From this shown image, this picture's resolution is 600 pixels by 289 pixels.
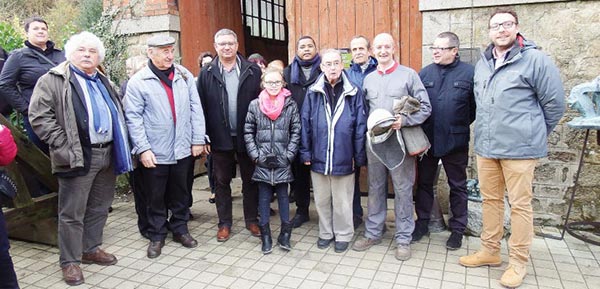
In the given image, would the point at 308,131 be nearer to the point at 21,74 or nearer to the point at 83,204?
the point at 83,204

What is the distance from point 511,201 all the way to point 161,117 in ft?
9.55

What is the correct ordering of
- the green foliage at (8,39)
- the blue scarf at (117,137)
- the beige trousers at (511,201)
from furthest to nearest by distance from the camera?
the green foliage at (8,39) < the blue scarf at (117,137) < the beige trousers at (511,201)

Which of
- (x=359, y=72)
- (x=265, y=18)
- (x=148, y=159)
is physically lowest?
(x=148, y=159)

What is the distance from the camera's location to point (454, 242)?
394 centimetres

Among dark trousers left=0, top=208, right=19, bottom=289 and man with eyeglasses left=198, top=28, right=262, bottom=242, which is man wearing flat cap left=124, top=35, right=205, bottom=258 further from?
dark trousers left=0, top=208, right=19, bottom=289

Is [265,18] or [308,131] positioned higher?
[265,18]

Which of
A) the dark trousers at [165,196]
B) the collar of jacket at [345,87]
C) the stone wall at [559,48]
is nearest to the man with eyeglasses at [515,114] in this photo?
the collar of jacket at [345,87]

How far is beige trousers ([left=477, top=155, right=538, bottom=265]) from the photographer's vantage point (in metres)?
3.18

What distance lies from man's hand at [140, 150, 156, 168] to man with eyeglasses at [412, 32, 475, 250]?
2.40 metres

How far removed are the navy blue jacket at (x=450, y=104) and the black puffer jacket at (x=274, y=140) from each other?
1.21 meters

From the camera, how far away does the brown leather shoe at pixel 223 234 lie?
4281mm

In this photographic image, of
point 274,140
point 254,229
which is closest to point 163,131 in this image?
point 274,140

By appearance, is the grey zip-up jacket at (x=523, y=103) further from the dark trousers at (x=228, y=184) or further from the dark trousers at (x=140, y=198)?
the dark trousers at (x=140, y=198)

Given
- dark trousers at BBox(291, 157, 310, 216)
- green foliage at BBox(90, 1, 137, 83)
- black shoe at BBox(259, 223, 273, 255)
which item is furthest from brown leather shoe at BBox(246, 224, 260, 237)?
green foliage at BBox(90, 1, 137, 83)
